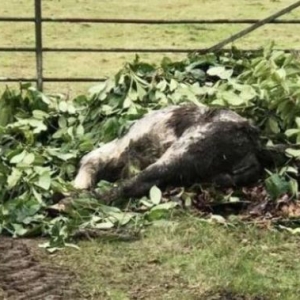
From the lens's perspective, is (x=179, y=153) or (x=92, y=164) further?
(x=92, y=164)

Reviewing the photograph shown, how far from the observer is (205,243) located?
571 centimetres

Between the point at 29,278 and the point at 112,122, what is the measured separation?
7.15ft

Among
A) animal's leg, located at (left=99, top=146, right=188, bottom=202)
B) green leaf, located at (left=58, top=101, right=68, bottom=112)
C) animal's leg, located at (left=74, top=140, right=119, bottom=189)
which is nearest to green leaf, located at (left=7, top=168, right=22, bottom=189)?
animal's leg, located at (left=74, top=140, right=119, bottom=189)

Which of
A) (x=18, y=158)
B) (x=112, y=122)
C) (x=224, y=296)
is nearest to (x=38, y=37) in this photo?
(x=112, y=122)

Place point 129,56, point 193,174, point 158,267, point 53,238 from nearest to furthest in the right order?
point 158,267, point 53,238, point 193,174, point 129,56

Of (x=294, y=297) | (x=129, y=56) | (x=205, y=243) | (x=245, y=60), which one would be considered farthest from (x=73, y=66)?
(x=294, y=297)

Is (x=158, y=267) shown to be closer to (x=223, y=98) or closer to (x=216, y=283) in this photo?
(x=216, y=283)

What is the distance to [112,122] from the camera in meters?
7.16

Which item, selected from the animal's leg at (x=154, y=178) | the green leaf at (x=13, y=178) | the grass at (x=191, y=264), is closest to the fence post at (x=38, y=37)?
the green leaf at (x=13, y=178)

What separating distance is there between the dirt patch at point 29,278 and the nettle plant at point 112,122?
25cm

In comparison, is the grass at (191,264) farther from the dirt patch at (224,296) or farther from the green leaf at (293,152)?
the green leaf at (293,152)

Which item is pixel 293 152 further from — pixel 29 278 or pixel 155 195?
pixel 29 278

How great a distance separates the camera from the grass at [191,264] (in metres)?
5.06

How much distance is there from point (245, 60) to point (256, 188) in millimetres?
1738
